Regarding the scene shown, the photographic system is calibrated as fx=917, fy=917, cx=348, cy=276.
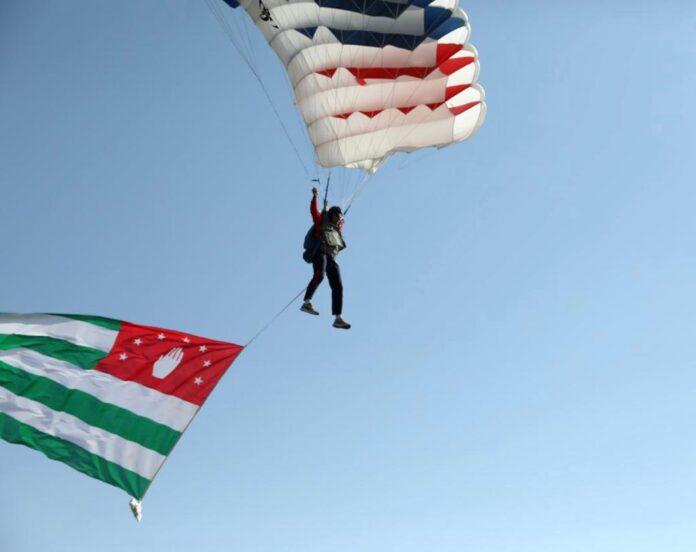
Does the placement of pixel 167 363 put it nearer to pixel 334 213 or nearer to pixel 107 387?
pixel 107 387

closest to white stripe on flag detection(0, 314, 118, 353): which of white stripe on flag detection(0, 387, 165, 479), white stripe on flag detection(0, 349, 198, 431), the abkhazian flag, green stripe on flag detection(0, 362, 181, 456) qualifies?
the abkhazian flag

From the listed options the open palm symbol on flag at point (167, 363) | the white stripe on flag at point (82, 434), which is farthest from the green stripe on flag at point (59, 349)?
the open palm symbol on flag at point (167, 363)

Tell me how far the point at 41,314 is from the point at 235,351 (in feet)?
8.53

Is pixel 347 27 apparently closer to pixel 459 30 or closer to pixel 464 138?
pixel 459 30

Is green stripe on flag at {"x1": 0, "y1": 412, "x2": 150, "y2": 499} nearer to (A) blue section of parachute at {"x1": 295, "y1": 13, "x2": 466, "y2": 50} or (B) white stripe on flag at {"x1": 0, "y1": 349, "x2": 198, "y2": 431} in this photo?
(B) white stripe on flag at {"x1": 0, "y1": 349, "x2": 198, "y2": 431}

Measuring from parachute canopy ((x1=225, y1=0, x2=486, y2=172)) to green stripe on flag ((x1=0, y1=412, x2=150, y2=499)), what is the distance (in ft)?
20.8

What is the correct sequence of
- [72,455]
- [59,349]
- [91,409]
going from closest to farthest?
[72,455]
[91,409]
[59,349]

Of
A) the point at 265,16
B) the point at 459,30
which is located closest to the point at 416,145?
the point at 459,30

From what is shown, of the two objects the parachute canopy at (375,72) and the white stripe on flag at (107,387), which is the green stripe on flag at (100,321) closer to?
the white stripe on flag at (107,387)

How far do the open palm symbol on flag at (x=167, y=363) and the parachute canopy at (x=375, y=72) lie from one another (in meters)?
4.83

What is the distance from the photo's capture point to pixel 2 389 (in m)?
11.4

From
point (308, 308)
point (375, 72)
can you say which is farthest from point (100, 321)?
point (375, 72)

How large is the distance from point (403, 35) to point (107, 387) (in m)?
6.56

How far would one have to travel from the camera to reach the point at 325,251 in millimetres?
13516
